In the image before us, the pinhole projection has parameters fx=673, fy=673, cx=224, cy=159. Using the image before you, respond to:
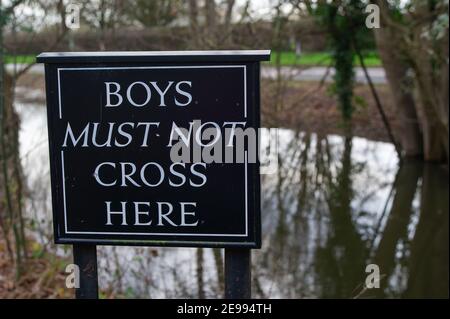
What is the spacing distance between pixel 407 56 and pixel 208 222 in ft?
→ 34.5

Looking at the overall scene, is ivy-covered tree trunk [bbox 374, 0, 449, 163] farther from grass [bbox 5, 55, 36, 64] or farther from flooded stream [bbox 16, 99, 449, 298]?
grass [bbox 5, 55, 36, 64]

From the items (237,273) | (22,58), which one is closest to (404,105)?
(22,58)

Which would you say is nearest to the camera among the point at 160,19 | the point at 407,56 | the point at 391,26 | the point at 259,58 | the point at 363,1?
the point at 259,58

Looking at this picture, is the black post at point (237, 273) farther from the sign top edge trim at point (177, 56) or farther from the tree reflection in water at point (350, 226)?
the tree reflection in water at point (350, 226)

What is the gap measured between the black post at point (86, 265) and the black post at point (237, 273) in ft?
2.12

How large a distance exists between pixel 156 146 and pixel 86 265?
27.5 inches

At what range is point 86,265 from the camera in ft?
10.7

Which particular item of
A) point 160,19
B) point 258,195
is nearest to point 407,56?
point 160,19

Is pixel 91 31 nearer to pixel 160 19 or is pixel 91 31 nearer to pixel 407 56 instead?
pixel 160 19

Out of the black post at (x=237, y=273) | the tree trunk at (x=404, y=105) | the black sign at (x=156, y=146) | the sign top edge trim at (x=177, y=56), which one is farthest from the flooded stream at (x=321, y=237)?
the sign top edge trim at (x=177, y=56)

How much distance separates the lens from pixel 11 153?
762cm

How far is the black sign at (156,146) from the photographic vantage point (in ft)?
9.90
